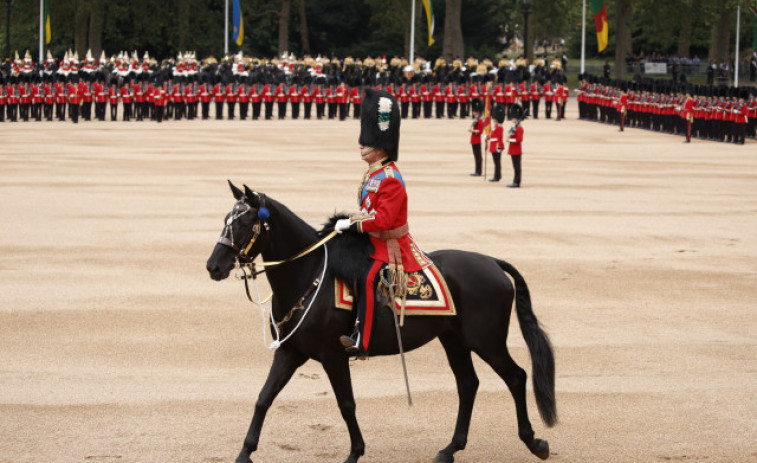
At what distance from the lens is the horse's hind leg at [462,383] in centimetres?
699

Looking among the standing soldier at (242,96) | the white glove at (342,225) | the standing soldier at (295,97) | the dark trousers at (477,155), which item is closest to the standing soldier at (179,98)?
the standing soldier at (242,96)

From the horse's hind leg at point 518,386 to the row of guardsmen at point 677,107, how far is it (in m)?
26.5

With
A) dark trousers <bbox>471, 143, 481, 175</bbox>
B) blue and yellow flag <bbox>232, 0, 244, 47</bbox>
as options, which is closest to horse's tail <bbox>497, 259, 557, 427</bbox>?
dark trousers <bbox>471, 143, 481, 175</bbox>

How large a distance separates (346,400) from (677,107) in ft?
96.7

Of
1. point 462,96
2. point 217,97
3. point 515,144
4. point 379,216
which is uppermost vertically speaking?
point 462,96

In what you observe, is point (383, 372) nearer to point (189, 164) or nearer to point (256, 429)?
point (256, 429)

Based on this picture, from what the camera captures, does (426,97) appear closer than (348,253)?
No

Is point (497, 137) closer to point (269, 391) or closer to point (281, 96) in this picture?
point (269, 391)

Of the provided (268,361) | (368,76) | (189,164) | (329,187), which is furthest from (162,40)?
(268,361)

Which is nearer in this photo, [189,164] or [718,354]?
[718,354]

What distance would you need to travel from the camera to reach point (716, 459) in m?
7.00

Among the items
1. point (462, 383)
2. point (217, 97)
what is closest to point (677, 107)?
point (217, 97)

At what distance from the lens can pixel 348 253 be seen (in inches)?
270

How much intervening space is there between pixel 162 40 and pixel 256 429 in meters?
58.5
